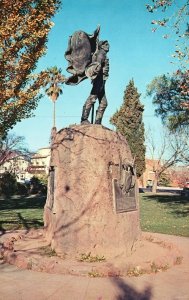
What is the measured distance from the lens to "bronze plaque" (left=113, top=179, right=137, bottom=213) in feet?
21.8

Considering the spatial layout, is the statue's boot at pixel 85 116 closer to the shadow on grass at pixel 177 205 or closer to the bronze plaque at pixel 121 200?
the bronze plaque at pixel 121 200

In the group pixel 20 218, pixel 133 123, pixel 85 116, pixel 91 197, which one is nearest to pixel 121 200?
pixel 91 197

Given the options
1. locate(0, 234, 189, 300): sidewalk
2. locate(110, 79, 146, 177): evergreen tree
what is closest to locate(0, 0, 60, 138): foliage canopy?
locate(0, 234, 189, 300): sidewalk

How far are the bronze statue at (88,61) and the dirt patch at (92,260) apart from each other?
288 cm

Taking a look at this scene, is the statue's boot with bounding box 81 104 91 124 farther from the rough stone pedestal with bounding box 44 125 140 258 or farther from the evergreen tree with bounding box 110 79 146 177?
the evergreen tree with bounding box 110 79 146 177

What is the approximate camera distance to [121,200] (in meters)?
6.79

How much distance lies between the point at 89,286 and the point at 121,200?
2.13 m

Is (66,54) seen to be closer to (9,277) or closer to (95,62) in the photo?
(95,62)

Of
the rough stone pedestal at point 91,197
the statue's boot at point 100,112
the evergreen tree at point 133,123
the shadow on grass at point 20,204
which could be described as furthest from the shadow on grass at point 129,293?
the evergreen tree at point 133,123

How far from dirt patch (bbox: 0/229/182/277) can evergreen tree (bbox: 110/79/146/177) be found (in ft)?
115

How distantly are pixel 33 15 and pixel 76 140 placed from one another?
8695 mm

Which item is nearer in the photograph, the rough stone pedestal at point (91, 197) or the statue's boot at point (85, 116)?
the rough stone pedestal at point (91, 197)

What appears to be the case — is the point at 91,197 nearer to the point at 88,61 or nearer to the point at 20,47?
the point at 88,61

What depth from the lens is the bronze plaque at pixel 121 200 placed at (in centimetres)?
664
